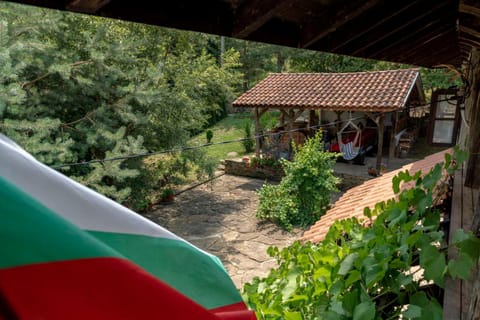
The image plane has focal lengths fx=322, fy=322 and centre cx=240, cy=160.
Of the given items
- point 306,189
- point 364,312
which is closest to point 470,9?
point 364,312

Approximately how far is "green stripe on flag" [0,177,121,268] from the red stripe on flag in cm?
1

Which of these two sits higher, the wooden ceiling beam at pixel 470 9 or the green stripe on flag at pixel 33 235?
the wooden ceiling beam at pixel 470 9

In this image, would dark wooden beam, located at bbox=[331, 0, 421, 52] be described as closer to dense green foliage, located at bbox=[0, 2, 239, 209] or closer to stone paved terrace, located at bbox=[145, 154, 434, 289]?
stone paved terrace, located at bbox=[145, 154, 434, 289]

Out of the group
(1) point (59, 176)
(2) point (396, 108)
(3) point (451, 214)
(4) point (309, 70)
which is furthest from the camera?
(4) point (309, 70)

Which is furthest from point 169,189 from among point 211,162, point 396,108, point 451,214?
point 451,214

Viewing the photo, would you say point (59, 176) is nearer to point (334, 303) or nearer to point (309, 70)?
point (334, 303)

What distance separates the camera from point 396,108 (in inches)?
324

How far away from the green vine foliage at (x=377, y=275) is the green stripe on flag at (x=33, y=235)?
0.99 meters

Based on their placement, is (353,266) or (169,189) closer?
(353,266)

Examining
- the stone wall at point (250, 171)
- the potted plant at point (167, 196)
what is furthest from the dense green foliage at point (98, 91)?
the stone wall at point (250, 171)

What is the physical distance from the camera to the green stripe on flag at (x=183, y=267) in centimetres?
67

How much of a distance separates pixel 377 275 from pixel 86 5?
1.32 metres

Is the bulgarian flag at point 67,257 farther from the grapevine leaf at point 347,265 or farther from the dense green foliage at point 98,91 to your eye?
the dense green foliage at point 98,91

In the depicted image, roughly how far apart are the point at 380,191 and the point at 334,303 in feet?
7.67
